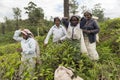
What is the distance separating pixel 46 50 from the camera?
8.25 metres

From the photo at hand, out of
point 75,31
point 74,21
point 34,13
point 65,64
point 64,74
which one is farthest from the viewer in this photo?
point 34,13

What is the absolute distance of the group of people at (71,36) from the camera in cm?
728

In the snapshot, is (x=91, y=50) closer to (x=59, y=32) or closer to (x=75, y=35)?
(x=75, y=35)

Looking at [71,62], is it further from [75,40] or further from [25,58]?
[25,58]

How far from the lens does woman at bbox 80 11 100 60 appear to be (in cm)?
768

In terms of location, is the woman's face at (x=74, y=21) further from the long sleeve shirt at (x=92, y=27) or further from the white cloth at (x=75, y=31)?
the long sleeve shirt at (x=92, y=27)

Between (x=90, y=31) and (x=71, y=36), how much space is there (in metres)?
0.47

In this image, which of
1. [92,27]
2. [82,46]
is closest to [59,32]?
[82,46]

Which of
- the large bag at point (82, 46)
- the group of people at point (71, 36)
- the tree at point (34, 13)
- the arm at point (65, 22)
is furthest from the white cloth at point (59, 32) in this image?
the tree at point (34, 13)

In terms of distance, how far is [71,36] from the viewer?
7.79 meters

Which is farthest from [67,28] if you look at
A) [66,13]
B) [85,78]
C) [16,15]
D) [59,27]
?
[16,15]

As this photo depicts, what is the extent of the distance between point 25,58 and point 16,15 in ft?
104

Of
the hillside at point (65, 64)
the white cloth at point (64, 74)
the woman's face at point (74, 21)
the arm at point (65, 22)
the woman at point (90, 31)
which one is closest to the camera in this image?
the hillside at point (65, 64)

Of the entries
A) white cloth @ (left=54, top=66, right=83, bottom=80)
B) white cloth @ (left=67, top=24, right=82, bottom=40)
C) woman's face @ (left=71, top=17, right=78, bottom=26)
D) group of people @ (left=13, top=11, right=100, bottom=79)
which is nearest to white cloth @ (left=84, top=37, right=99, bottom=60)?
group of people @ (left=13, top=11, right=100, bottom=79)
